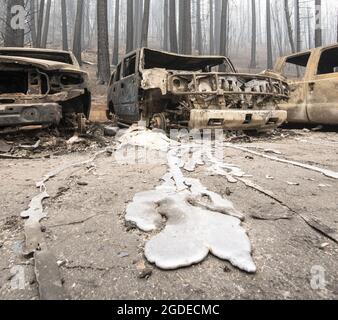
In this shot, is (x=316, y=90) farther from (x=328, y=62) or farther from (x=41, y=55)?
(x=41, y=55)

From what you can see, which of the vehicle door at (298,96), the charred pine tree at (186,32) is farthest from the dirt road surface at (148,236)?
the charred pine tree at (186,32)

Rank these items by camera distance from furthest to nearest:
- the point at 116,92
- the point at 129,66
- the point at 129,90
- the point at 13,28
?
1. the point at 13,28
2. the point at 116,92
3. the point at 129,66
4. the point at 129,90

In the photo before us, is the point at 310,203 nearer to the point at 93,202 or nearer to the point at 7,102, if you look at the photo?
the point at 93,202

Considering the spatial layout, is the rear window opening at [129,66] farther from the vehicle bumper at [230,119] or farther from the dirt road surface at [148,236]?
the dirt road surface at [148,236]

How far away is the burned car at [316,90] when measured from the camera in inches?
234

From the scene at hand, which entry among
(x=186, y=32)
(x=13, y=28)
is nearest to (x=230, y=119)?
(x=13, y=28)

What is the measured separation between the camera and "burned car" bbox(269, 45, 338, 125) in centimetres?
594

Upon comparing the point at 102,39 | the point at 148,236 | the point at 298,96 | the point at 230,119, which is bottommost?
the point at 148,236

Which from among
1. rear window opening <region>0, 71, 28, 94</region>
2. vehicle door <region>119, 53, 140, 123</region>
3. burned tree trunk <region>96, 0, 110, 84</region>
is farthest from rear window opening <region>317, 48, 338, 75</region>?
burned tree trunk <region>96, 0, 110, 84</region>

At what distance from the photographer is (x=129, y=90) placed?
249 inches

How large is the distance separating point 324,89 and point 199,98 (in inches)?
91.2

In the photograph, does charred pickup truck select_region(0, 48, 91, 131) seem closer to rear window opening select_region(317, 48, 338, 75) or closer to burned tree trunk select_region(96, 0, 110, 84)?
rear window opening select_region(317, 48, 338, 75)

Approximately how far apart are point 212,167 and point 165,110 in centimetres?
264

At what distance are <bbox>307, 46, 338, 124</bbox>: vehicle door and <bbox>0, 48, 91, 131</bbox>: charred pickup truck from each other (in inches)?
154
